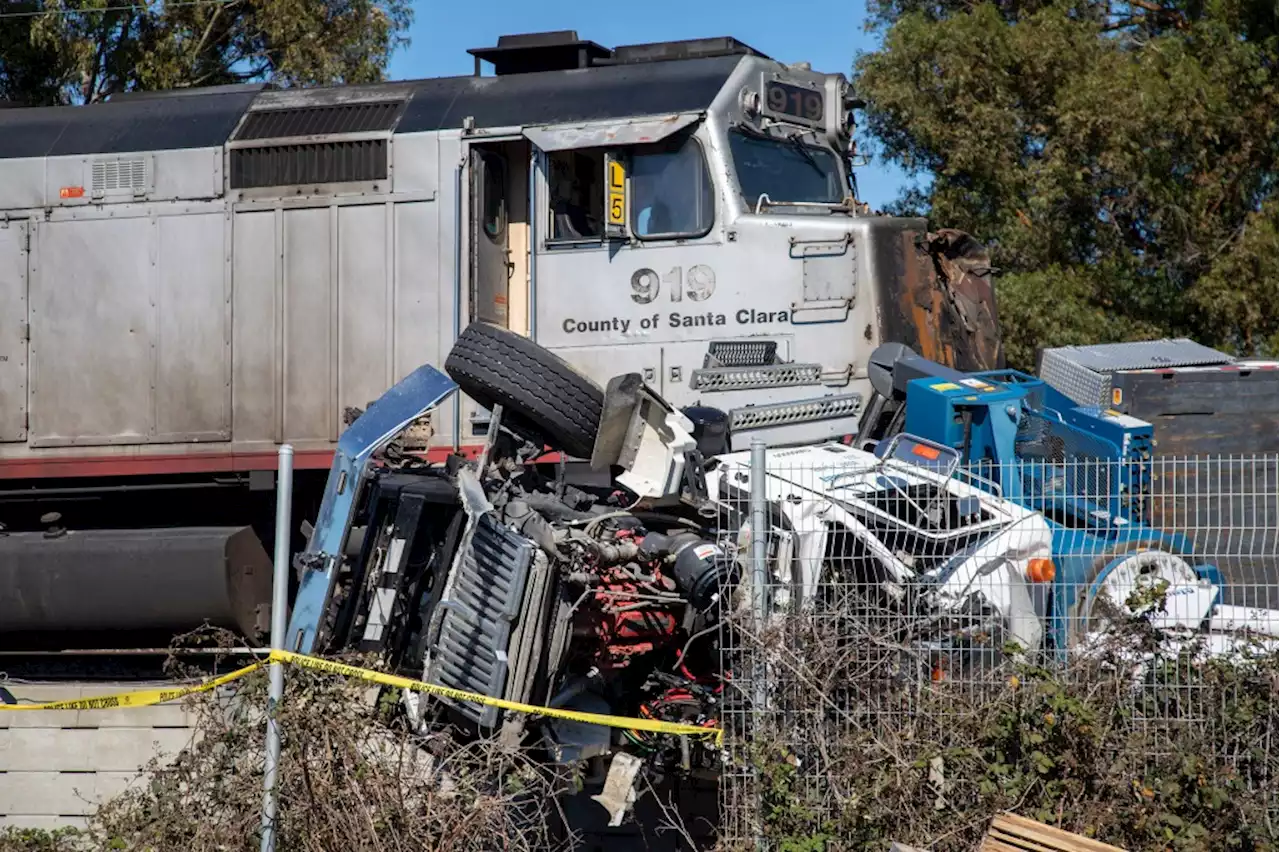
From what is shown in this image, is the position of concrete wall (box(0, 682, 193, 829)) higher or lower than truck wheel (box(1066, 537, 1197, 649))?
lower

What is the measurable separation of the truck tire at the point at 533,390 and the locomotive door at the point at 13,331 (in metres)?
4.90

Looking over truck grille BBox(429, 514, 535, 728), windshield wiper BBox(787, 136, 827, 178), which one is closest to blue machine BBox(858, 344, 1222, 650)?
windshield wiper BBox(787, 136, 827, 178)

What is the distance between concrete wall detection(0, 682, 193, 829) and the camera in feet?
27.9

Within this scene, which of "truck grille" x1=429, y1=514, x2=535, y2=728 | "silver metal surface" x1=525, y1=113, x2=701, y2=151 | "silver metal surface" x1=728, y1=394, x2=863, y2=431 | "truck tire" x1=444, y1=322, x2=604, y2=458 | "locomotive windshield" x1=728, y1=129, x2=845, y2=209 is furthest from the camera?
"locomotive windshield" x1=728, y1=129, x2=845, y2=209

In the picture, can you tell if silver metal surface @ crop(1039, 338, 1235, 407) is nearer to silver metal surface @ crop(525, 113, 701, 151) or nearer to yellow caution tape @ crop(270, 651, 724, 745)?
silver metal surface @ crop(525, 113, 701, 151)

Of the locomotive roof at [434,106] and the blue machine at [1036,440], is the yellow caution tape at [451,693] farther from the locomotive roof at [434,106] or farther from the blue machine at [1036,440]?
the locomotive roof at [434,106]

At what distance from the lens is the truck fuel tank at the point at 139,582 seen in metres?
9.82

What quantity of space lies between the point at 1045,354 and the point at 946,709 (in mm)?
5311

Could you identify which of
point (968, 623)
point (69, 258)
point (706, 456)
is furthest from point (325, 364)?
point (968, 623)

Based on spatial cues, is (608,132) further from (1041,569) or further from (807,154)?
(1041,569)

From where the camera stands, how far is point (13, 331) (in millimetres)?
11367

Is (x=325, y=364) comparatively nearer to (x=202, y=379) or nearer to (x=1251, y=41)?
(x=202, y=379)

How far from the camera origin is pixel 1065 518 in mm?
7398

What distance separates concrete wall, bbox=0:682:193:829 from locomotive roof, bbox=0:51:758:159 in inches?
175
